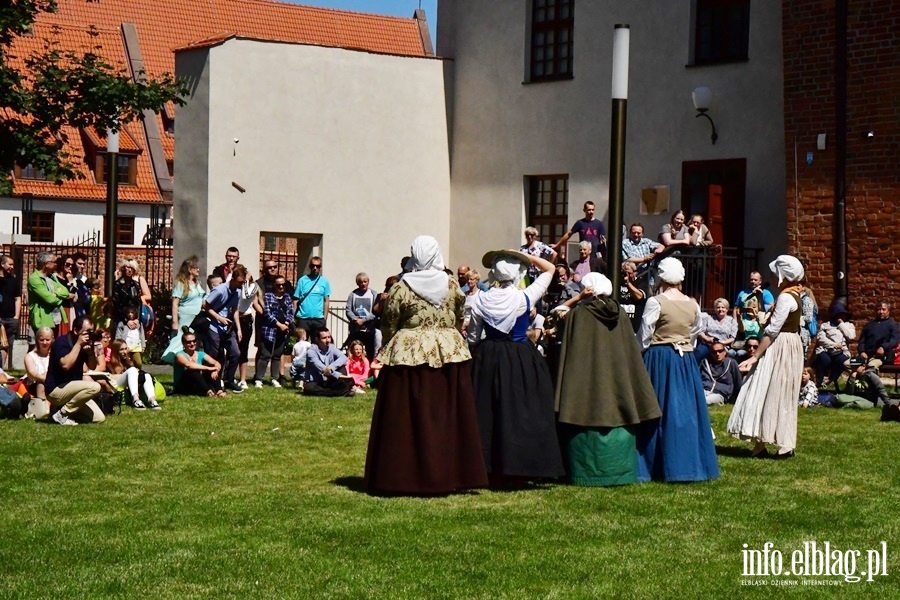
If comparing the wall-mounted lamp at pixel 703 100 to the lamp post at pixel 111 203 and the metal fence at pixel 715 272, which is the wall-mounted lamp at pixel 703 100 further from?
the lamp post at pixel 111 203

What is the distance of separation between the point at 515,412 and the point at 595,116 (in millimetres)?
14041

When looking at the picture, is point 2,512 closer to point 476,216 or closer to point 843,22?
point 843,22

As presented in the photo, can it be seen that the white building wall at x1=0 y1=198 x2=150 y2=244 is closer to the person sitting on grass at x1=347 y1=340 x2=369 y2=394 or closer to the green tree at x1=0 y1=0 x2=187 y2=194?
the person sitting on grass at x1=347 y1=340 x2=369 y2=394

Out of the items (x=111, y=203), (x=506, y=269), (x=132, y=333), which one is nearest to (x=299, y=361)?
(x=132, y=333)

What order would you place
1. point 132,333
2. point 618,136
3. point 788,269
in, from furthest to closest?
1. point 132,333
2. point 788,269
3. point 618,136

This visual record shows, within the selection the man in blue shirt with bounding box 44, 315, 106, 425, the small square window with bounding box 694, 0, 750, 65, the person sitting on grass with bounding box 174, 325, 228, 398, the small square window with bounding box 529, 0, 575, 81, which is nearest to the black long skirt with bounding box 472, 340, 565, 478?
the man in blue shirt with bounding box 44, 315, 106, 425

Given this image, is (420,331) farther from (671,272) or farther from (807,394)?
(807,394)

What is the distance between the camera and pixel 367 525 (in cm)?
894

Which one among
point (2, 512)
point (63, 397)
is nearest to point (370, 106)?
point (63, 397)

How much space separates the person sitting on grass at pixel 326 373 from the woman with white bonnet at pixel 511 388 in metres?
7.63

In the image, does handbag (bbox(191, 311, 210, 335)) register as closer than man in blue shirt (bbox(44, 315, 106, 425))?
No

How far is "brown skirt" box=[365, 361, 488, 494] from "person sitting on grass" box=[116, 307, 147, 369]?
789cm

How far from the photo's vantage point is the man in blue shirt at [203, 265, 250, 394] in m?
18.0

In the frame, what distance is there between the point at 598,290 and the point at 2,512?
456cm
